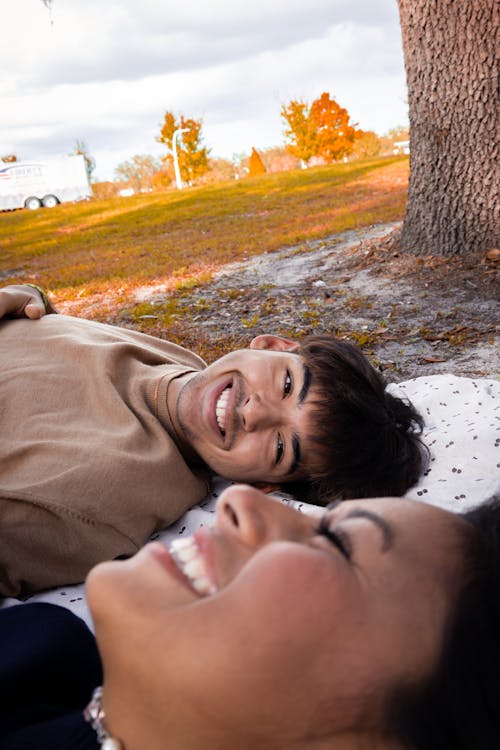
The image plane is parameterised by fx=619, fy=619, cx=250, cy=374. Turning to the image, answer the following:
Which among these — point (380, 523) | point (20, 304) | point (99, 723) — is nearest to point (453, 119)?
point (20, 304)

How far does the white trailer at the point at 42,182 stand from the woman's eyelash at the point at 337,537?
122ft

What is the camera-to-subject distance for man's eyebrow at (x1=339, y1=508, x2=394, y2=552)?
1.31 metres

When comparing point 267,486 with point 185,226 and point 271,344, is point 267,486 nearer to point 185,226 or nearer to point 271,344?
point 271,344

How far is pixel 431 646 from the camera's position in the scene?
1.19 meters

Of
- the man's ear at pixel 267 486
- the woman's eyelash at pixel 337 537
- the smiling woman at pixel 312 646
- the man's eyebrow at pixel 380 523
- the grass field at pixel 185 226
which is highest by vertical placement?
the grass field at pixel 185 226

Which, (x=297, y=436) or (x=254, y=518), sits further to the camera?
(x=297, y=436)

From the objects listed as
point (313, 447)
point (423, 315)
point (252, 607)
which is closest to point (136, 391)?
point (313, 447)

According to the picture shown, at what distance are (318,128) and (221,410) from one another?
139ft

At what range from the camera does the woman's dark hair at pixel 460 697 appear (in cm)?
115

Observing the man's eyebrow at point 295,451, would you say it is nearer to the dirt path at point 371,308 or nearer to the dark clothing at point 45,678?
the dark clothing at point 45,678

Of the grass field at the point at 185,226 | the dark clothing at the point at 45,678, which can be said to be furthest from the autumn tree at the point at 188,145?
the dark clothing at the point at 45,678

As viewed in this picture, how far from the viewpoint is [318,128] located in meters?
41.4

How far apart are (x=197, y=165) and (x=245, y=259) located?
3705 centimetres

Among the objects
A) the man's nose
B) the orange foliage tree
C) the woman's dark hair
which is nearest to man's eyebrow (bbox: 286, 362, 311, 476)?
the man's nose
